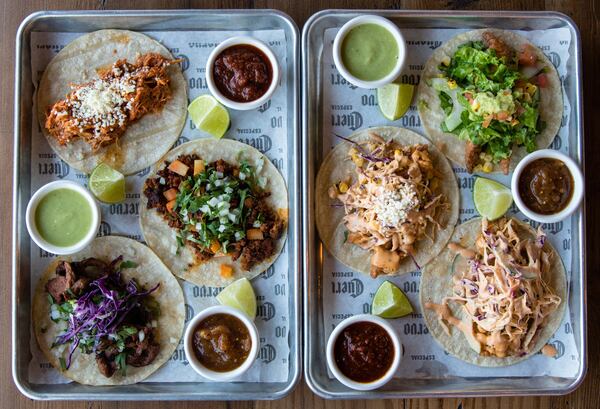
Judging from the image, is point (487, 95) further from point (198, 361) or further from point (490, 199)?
point (198, 361)

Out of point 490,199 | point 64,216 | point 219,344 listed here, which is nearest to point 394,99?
point 490,199

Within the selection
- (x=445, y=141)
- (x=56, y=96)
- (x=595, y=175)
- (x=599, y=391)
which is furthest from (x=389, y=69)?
(x=599, y=391)

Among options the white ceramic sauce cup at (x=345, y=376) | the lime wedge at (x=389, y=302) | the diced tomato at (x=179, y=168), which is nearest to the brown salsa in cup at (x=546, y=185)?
the lime wedge at (x=389, y=302)

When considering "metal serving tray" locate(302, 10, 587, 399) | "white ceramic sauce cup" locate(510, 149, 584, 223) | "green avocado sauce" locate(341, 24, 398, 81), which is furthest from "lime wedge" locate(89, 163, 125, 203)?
"white ceramic sauce cup" locate(510, 149, 584, 223)

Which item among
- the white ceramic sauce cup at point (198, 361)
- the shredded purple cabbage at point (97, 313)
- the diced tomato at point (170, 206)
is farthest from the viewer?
the diced tomato at point (170, 206)

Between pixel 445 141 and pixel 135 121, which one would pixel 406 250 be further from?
pixel 135 121

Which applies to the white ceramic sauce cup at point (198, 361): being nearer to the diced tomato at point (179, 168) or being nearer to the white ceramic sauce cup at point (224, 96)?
the diced tomato at point (179, 168)
